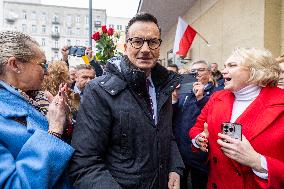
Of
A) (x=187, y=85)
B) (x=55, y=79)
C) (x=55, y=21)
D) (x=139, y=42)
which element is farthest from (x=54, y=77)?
(x=55, y=21)

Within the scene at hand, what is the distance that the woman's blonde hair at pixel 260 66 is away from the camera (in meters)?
2.51

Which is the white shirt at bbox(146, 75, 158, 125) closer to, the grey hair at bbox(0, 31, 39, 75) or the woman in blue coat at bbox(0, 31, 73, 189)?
the woman in blue coat at bbox(0, 31, 73, 189)

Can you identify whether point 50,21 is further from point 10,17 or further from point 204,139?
point 204,139

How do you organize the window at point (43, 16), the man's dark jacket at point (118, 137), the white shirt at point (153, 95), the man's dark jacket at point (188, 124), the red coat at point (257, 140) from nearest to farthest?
the man's dark jacket at point (118, 137) → the white shirt at point (153, 95) → the red coat at point (257, 140) → the man's dark jacket at point (188, 124) → the window at point (43, 16)

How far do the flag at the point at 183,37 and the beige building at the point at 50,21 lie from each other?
197 ft

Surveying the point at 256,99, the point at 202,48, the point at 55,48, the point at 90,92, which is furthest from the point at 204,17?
the point at 55,48

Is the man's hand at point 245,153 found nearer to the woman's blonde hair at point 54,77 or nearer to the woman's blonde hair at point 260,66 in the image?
the woman's blonde hair at point 260,66

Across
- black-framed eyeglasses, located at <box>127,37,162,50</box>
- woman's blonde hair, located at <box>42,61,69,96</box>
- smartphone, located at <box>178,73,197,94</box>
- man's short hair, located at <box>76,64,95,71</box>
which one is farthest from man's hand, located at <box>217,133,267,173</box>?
man's short hair, located at <box>76,64,95,71</box>

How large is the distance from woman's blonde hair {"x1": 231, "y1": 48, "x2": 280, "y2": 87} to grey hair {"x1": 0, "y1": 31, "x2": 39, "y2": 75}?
1.69 m

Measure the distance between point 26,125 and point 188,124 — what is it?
240cm

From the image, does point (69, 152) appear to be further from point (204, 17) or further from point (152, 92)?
point (204, 17)

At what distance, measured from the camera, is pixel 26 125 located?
1.77m

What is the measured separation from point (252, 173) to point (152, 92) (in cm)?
99

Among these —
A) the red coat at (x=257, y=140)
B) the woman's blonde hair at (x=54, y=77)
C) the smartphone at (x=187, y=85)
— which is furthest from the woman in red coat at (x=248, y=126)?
the woman's blonde hair at (x=54, y=77)
